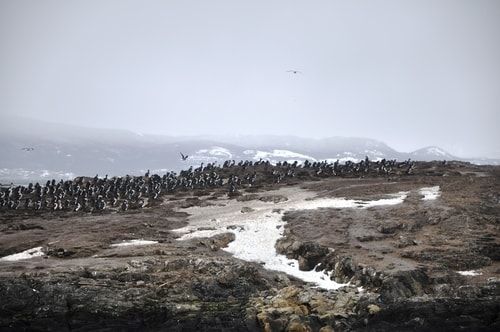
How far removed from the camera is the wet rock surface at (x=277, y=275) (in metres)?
24.8

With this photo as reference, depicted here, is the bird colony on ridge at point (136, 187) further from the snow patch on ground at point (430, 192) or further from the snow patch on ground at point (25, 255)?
the snow patch on ground at point (25, 255)

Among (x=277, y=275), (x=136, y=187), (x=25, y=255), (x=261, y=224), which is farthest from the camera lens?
(x=136, y=187)

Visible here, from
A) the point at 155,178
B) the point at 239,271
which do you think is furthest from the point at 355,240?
the point at 155,178

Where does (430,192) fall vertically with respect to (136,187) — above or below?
above

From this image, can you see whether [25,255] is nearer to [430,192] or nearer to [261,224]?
[261,224]

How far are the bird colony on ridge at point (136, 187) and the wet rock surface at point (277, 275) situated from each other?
13911 mm

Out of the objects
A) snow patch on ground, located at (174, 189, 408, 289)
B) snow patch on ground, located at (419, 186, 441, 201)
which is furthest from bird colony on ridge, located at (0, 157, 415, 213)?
snow patch on ground, located at (419, 186, 441, 201)

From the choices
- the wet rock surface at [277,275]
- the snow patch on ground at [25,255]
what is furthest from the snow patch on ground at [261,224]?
the snow patch on ground at [25,255]

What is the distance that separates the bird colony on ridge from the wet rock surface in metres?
13.9

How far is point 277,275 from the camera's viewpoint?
109 ft

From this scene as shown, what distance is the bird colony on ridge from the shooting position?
6500 centimetres

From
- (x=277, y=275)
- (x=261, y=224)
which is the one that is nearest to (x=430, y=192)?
(x=261, y=224)

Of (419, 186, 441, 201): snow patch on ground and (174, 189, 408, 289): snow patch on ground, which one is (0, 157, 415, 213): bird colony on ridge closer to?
(174, 189, 408, 289): snow patch on ground

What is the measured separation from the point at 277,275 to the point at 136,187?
5177 centimetres
